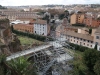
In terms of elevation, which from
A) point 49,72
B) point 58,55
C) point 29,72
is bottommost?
point 49,72

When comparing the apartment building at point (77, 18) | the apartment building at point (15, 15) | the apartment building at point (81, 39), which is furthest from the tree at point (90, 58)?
the apartment building at point (15, 15)

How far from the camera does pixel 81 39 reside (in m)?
30.6

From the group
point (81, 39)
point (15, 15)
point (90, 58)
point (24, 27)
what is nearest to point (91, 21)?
point (24, 27)

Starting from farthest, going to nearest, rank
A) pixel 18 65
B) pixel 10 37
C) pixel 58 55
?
pixel 10 37
pixel 58 55
pixel 18 65

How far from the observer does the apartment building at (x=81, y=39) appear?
95.9 feet

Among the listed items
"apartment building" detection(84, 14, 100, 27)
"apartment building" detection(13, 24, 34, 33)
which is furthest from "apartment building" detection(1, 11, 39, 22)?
"apartment building" detection(84, 14, 100, 27)

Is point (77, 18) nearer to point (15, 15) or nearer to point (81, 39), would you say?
point (81, 39)

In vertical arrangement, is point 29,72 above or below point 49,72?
above

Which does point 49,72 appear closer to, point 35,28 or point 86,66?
point 86,66

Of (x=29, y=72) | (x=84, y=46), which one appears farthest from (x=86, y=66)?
(x=84, y=46)

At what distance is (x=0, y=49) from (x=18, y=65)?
10.1 meters

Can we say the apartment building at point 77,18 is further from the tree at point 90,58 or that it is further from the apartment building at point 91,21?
the tree at point 90,58

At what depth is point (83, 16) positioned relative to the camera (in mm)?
51969

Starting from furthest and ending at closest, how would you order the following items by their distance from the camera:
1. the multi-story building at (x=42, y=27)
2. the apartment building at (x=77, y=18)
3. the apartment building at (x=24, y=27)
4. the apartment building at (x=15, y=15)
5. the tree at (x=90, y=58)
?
the apartment building at (x=15, y=15) < the apartment building at (x=77, y=18) < the apartment building at (x=24, y=27) < the multi-story building at (x=42, y=27) < the tree at (x=90, y=58)
